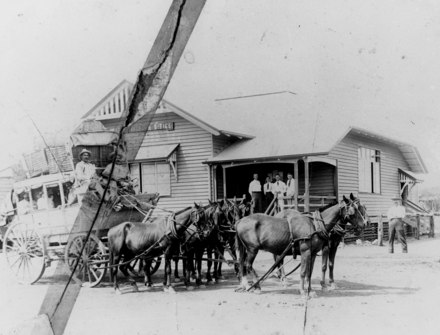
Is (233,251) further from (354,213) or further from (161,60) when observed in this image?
(161,60)

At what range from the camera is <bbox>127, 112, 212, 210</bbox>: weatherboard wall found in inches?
744

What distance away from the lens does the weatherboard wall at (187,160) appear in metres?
18.9

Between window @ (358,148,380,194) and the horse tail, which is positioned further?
window @ (358,148,380,194)

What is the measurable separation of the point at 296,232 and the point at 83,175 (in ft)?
16.0

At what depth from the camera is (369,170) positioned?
21219 mm

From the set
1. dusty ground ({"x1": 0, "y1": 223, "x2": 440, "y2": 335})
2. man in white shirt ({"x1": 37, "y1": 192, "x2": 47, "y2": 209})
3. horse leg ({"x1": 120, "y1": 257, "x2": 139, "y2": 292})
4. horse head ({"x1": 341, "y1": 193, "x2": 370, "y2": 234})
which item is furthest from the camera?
man in white shirt ({"x1": 37, "y1": 192, "x2": 47, "y2": 209})

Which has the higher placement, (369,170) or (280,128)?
(280,128)

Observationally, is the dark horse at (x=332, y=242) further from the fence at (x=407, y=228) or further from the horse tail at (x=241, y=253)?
the fence at (x=407, y=228)

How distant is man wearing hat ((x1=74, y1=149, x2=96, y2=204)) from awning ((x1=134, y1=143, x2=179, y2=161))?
25.7 ft

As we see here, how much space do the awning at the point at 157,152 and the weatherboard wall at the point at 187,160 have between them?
211 mm

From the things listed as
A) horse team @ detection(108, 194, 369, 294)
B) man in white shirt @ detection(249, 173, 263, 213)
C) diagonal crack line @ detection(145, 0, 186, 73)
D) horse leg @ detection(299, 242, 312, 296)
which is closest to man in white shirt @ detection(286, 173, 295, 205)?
man in white shirt @ detection(249, 173, 263, 213)

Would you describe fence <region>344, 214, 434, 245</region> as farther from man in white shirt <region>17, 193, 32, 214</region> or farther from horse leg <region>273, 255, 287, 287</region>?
man in white shirt <region>17, 193, 32, 214</region>

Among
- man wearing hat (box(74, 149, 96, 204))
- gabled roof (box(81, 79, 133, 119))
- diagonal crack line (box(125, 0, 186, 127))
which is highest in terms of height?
gabled roof (box(81, 79, 133, 119))

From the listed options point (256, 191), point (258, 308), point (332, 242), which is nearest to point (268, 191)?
point (256, 191)
